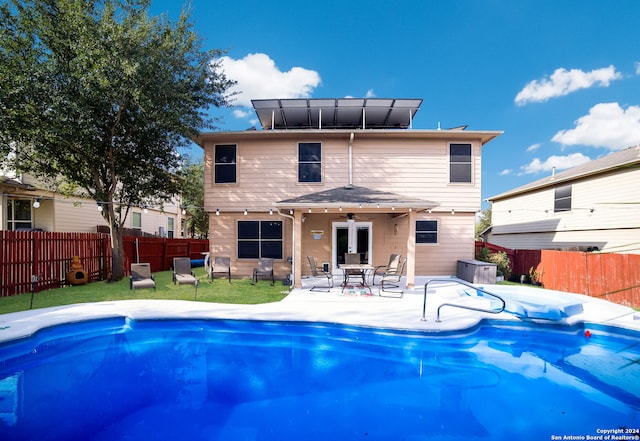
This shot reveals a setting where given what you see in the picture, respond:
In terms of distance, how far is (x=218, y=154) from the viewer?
36.8 ft

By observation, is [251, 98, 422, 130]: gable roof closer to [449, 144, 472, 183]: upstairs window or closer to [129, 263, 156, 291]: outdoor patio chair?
[449, 144, 472, 183]: upstairs window

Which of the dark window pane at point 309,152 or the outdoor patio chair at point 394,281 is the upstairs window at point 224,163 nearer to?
the dark window pane at point 309,152

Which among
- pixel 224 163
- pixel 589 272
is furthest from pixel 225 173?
pixel 589 272

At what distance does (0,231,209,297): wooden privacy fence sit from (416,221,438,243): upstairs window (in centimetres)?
1138

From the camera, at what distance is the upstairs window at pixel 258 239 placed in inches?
440

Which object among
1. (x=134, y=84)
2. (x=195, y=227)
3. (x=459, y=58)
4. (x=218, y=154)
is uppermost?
(x=459, y=58)

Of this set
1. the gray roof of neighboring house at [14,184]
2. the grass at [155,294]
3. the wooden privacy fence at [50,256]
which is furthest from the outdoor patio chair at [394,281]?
the gray roof of neighboring house at [14,184]

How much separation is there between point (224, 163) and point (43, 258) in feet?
20.8

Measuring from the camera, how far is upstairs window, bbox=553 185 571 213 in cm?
1480

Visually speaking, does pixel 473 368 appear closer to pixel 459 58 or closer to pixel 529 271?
pixel 529 271

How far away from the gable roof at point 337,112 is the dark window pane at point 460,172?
8.98 feet

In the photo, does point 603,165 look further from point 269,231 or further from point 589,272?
point 269,231

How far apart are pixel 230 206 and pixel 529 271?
11.8 meters

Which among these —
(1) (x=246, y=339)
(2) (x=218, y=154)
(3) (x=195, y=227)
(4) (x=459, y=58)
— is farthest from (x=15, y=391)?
(3) (x=195, y=227)
